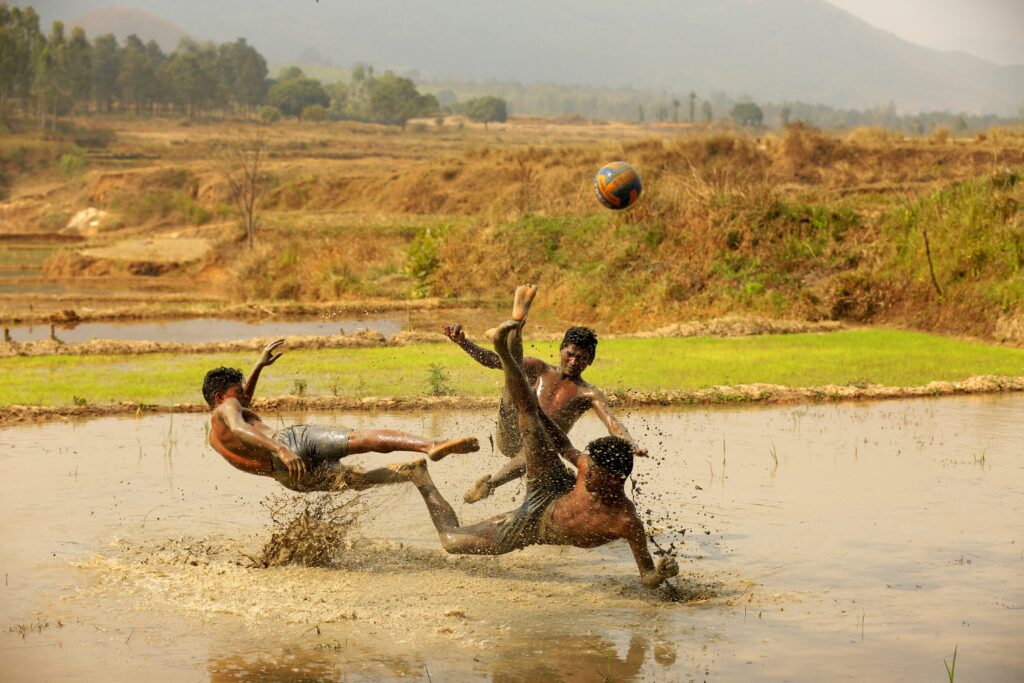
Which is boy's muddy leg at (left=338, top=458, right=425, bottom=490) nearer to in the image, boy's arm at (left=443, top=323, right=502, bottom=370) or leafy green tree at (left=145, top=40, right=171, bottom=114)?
boy's arm at (left=443, top=323, right=502, bottom=370)

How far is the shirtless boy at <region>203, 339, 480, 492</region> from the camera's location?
29.1 ft

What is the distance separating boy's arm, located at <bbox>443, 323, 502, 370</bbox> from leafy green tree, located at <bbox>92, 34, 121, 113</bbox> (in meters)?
144

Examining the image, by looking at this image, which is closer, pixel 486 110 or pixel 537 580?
pixel 537 580

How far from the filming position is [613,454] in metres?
8.15

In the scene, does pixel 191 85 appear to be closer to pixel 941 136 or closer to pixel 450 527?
pixel 941 136

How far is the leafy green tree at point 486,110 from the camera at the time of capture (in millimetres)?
168125

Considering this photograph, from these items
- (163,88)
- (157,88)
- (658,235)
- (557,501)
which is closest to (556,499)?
(557,501)

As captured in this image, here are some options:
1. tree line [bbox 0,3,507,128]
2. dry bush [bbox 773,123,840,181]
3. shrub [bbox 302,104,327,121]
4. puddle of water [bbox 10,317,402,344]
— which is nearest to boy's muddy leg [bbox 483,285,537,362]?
puddle of water [bbox 10,317,402,344]

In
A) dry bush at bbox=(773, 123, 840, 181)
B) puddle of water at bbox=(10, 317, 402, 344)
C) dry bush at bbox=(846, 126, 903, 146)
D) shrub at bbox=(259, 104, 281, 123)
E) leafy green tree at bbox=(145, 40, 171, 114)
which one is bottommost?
puddle of water at bbox=(10, 317, 402, 344)

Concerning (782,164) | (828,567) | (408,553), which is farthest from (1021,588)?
(782,164)

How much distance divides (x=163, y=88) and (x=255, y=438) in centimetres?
14645

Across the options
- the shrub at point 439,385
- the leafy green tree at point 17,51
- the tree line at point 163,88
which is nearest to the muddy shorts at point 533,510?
the shrub at point 439,385

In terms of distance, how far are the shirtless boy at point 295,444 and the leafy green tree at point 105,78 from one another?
470 feet

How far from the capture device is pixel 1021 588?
8969 mm
